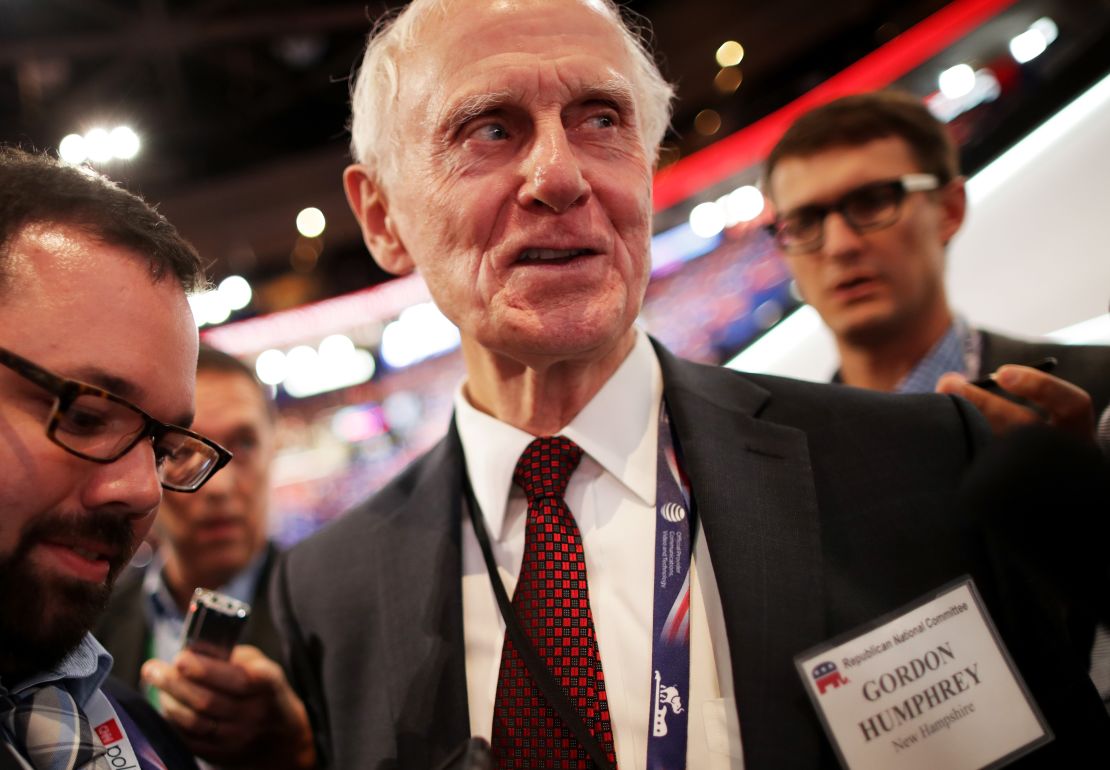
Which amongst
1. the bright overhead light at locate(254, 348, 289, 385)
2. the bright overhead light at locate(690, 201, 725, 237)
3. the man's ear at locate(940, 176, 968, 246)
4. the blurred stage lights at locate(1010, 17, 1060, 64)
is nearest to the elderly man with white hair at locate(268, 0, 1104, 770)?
the man's ear at locate(940, 176, 968, 246)

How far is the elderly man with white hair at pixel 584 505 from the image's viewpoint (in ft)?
3.95

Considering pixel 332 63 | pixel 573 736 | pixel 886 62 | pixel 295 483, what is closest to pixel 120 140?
pixel 332 63

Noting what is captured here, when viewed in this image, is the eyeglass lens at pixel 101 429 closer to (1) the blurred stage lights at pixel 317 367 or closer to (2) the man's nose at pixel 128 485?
(2) the man's nose at pixel 128 485

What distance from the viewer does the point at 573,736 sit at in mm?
1200

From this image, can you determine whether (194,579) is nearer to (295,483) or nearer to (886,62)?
(886,62)

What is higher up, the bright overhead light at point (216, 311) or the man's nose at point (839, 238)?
the bright overhead light at point (216, 311)

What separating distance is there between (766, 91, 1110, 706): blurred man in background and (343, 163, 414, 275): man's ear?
3.33 ft

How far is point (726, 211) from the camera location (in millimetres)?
6492

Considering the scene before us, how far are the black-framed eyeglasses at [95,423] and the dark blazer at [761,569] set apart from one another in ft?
1.42

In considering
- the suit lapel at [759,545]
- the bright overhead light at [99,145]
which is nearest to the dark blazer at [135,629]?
the suit lapel at [759,545]

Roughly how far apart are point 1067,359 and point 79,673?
1.90 m

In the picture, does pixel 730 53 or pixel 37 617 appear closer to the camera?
pixel 37 617

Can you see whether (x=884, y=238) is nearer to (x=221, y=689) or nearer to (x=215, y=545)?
(x=221, y=689)

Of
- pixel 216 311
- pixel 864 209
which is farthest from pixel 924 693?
pixel 216 311
